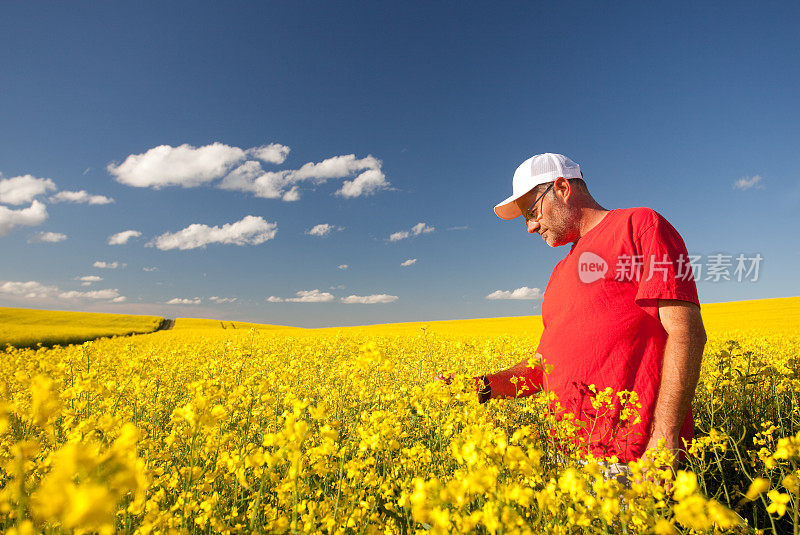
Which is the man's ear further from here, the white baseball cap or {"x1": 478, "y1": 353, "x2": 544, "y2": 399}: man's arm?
{"x1": 478, "y1": 353, "x2": 544, "y2": 399}: man's arm

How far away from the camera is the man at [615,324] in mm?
1718

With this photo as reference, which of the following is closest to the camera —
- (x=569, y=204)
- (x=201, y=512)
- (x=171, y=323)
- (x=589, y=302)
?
(x=201, y=512)

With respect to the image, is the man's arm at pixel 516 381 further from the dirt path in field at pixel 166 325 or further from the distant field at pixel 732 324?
the dirt path in field at pixel 166 325

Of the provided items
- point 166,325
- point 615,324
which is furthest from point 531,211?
point 166,325

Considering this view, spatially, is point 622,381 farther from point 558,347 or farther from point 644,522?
point 644,522

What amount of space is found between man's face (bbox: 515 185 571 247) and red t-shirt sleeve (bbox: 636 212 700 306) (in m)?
0.54

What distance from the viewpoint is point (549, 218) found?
2465 mm

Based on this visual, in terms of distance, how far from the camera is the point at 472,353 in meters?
5.97

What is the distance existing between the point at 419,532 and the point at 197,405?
2.80 feet

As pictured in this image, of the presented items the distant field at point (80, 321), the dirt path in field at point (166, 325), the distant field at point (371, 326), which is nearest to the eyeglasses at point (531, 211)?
the distant field at point (371, 326)

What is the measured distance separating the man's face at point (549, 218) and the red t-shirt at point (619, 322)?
234mm

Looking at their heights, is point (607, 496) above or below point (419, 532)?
above

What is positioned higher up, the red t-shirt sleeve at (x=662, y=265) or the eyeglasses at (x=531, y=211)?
the eyeglasses at (x=531, y=211)

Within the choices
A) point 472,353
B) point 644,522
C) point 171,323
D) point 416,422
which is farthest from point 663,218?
point 171,323
